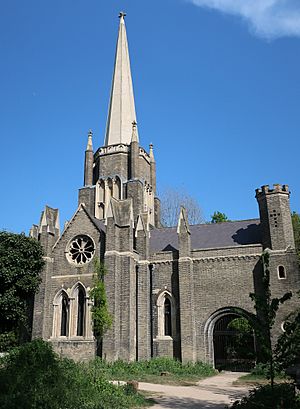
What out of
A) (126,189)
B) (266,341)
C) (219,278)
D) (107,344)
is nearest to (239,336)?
(219,278)

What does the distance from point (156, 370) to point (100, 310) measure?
4883mm

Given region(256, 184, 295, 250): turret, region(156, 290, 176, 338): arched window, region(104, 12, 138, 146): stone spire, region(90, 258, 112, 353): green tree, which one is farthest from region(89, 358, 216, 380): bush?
region(104, 12, 138, 146): stone spire

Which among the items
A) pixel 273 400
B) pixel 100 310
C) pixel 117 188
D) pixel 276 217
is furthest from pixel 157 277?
pixel 273 400

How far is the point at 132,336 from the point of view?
25234 millimetres

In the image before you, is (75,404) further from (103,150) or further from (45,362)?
(103,150)

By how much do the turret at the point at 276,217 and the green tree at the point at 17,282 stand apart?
14668 millimetres

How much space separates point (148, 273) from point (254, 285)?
6.82 m

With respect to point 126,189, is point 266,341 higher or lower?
lower

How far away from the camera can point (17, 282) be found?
26438 millimetres

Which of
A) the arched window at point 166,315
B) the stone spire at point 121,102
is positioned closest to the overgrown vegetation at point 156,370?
the arched window at point 166,315

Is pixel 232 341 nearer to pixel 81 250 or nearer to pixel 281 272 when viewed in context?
pixel 281 272

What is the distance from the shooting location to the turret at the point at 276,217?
2466 centimetres

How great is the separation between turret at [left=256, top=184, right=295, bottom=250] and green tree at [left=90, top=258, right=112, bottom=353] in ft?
33.5

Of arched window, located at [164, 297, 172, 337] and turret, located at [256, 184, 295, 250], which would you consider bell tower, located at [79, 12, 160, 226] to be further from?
turret, located at [256, 184, 295, 250]
